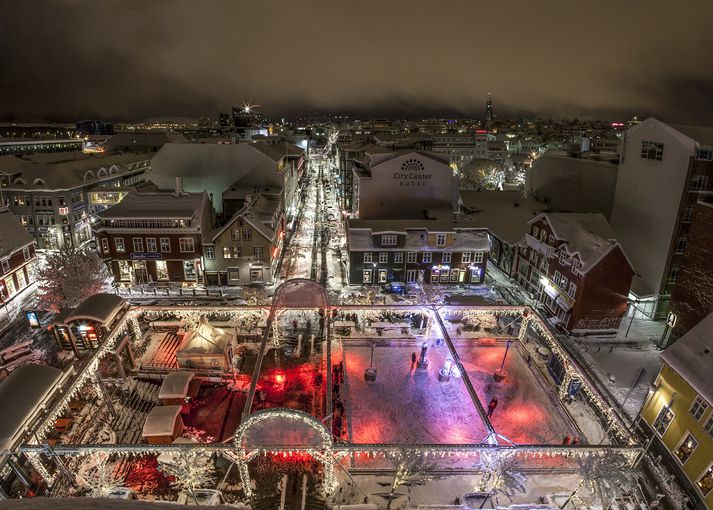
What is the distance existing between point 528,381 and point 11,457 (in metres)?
29.3

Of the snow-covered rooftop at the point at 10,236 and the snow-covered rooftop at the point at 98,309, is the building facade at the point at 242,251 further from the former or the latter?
the snow-covered rooftop at the point at 10,236

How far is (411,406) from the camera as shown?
25828 mm

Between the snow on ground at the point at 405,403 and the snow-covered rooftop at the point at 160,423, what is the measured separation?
31.2 ft

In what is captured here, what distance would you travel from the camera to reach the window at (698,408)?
19723mm

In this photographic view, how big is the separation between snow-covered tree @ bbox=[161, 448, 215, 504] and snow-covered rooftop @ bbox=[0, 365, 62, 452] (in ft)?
22.4

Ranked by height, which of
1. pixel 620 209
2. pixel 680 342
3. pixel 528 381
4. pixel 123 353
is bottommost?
A: pixel 528 381

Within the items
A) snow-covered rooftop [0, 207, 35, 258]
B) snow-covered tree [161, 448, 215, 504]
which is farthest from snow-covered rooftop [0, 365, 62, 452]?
snow-covered rooftop [0, 207, 35, 258]

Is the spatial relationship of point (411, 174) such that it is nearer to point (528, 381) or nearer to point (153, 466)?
point (528, 381)

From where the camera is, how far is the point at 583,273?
106 ft

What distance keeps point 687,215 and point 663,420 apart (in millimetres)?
19064

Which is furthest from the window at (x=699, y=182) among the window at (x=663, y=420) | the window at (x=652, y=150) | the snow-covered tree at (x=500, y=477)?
the snow-covered tree at (x=500, y=477)

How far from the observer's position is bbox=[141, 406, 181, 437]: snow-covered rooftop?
20.8 metres

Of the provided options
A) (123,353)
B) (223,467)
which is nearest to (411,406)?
(223,467)

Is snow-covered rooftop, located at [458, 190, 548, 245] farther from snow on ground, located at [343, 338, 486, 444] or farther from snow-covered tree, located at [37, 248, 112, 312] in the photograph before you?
snow-covered tree, located at [37, 248, 112, 312]
